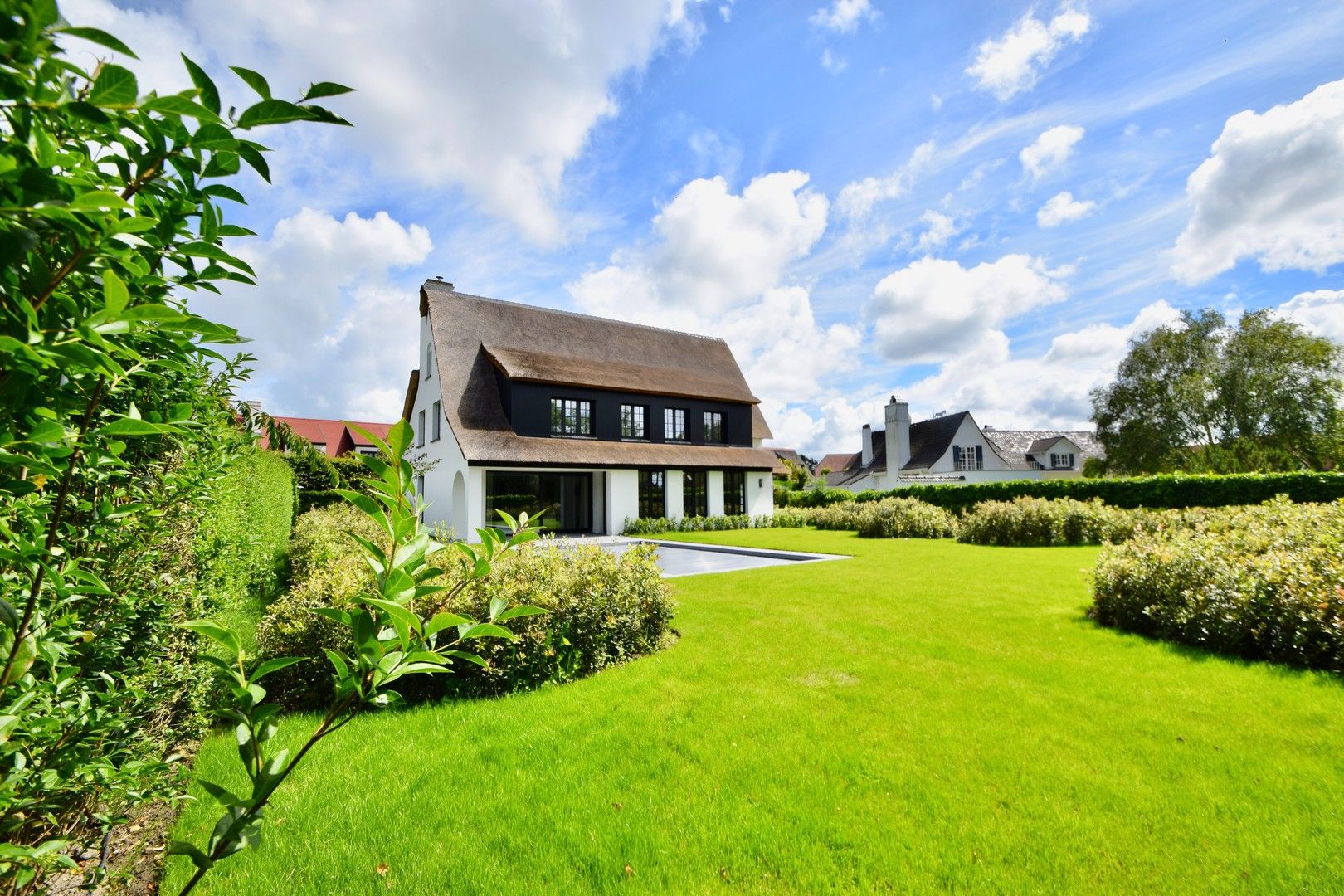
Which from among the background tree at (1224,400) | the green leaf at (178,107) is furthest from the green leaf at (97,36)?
the background tree at (1224,400)

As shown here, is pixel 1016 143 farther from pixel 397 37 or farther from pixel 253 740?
pixel 253 740

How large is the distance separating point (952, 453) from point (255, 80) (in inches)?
1851

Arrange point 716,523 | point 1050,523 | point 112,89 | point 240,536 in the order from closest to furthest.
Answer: point 112,89 → point 240,536 → point 1050,523 → point 716,523

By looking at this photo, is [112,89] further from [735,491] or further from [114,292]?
[735,491]

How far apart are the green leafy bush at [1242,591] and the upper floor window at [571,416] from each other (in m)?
18.6

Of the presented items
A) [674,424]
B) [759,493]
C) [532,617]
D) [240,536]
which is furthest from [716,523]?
[240,536]

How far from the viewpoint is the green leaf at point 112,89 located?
2.72 feet

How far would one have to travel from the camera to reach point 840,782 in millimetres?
3836

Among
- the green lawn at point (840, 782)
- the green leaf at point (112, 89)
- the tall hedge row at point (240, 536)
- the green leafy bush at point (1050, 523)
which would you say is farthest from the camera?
the green leafy bush at point (1050, 523)

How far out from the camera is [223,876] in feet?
10.1

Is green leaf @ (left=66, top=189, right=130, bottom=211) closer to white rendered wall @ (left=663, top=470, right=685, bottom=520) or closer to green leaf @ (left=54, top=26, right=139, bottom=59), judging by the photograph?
green leaf @ (left=54, top=26, right=139, bottom=59)

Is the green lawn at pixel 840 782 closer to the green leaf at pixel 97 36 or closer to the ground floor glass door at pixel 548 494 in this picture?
the green leaf at pixel 97 36

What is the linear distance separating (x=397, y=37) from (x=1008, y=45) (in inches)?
322

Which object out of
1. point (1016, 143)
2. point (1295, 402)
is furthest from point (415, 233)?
point (1295, 402)
